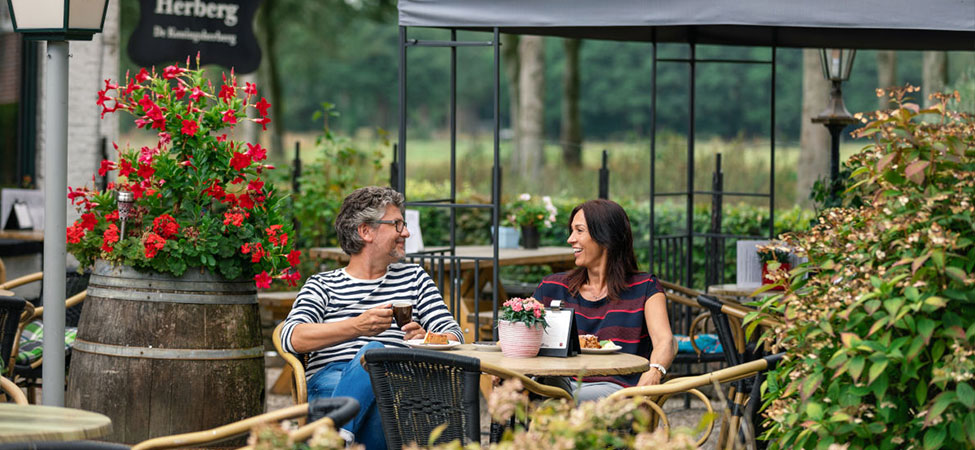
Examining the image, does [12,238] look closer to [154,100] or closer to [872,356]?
[154,100]

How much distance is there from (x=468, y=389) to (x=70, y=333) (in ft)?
8.61

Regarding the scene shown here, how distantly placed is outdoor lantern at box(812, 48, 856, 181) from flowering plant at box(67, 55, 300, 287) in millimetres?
3778

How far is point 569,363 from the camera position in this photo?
358 cm

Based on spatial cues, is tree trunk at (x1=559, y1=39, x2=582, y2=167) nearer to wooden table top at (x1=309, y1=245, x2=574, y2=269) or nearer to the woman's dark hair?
wooden table top at (x1=309, y1=245, x2=574, y2=269)

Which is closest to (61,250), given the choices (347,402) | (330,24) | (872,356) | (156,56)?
(347,402)

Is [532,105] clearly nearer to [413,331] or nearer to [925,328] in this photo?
[413,331]

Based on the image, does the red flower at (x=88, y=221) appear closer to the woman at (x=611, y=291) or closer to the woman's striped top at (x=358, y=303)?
the woman's striped top at (x=358, y=303)

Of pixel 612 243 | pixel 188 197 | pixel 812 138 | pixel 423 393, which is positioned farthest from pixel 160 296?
pixel 812 138

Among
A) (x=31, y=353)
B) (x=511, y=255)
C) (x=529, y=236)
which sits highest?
(x=529, y=236)

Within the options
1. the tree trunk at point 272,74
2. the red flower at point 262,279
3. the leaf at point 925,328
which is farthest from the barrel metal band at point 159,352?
the tree trunk at point 272,74

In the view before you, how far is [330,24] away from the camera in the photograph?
27953 millimetres

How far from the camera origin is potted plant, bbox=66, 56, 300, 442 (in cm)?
392

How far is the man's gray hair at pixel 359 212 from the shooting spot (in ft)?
13.3

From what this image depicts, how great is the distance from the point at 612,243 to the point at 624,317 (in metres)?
0.26
